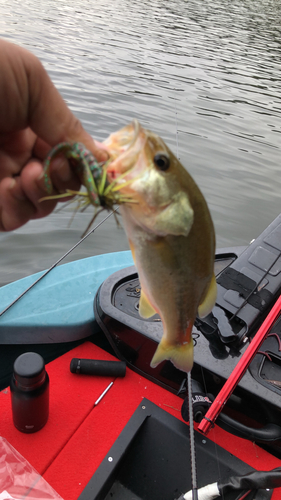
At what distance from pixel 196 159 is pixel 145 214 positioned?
7.66 m

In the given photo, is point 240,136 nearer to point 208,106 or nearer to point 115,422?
point 208,106

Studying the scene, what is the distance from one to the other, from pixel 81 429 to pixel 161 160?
2183 mm

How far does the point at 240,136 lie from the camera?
9.93 m

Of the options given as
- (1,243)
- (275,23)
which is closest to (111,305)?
(1,243)

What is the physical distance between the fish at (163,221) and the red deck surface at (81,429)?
1619 mm

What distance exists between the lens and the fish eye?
4.07ft

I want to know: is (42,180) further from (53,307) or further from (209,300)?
(53,307)

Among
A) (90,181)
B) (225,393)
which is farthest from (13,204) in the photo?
(225,393)

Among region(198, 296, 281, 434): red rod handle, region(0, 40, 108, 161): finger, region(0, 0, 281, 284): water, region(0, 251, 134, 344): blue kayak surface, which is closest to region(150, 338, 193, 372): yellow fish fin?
region(0, 40, 108, 161): finger

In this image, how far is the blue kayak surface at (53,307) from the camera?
3.29 metres

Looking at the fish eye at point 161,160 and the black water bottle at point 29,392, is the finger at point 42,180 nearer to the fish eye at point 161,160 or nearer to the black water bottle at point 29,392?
the fish eye at point 161,160

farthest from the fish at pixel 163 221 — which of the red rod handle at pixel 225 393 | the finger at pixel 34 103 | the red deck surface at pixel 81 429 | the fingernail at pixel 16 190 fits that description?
the red deck surface at pixel 81 429

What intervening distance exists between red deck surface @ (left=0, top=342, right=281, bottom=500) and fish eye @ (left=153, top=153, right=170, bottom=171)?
2118 millimetres

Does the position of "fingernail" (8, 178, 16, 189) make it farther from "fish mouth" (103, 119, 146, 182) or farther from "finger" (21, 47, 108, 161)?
"fish mouth" (103, 119, 146, 182)
